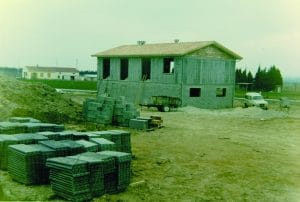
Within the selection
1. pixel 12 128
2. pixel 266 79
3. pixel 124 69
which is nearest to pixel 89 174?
pixel 12 128

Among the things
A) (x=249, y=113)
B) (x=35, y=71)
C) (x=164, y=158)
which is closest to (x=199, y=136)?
(x=164, y=158)

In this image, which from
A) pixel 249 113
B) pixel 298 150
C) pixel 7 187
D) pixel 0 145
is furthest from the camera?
pixel 249 113

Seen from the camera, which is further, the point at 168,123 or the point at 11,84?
the point at 11,84

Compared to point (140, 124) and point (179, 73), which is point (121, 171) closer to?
point (140, 124)

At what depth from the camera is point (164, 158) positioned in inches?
575

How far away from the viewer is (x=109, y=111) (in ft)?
76.5

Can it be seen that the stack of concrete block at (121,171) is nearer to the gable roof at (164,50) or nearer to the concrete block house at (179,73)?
the concrete block house at (179,73)

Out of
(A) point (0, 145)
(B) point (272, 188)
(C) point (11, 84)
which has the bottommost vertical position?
(B) point (272, 188)

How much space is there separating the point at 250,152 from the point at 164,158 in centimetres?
378

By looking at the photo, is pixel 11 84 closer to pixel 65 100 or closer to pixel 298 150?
pixel 65 100

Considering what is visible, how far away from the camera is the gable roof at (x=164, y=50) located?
34.7 meters

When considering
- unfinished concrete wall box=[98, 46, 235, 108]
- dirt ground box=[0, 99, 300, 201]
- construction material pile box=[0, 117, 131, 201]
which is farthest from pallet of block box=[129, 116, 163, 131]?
unfinished concrete wall box=[98, 46, 235, 108]

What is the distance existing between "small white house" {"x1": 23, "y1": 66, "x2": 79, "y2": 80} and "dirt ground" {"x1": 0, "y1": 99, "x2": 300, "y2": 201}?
3990 inches

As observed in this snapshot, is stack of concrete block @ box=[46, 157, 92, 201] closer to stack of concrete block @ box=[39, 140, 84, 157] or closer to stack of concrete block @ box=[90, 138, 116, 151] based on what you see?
stack of concrete block @ box=[39, 140, 84, 157]
